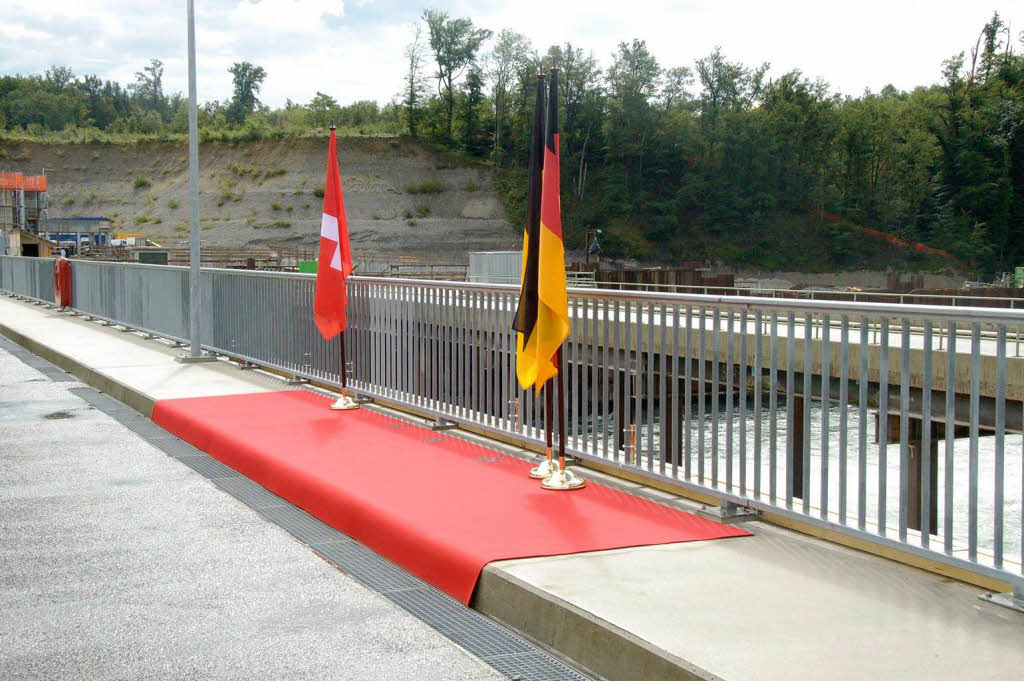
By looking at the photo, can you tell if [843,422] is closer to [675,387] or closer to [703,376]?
[703,376]

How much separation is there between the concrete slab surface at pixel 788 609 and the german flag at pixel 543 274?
1869mm

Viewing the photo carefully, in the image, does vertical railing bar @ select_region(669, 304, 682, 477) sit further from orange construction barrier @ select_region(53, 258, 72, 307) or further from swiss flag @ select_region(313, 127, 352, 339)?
orange construction barrier @ select_region(53, 258, 72, 307)

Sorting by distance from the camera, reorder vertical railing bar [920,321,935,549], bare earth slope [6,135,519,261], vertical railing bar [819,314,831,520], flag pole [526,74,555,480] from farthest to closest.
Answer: bare earth slope [6,135,519,261] → flag pole [526,74,555,480] → vertical railing bar [819,314,831,520] → vertical railing bar [920,321,935,549]

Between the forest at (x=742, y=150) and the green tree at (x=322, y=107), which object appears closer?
the forest at (x=742, y=150)

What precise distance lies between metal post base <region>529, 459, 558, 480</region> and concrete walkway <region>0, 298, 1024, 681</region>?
1689mm

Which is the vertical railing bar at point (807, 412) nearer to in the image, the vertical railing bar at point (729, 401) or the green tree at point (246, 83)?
the vertical railing bar at point (729, 401)

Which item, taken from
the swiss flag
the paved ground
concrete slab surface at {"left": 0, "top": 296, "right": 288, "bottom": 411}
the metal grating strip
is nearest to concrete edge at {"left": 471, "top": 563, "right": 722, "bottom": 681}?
the paved ground

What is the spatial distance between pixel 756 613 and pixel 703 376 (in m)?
2.10

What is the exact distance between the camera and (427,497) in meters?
7.07

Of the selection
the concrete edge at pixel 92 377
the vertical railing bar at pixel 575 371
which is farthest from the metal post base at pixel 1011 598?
the concrete edge at pixel 92 377

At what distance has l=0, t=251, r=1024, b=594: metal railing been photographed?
16.9ft

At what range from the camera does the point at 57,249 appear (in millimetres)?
63625

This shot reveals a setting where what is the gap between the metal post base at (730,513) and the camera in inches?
249

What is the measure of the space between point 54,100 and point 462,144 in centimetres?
10294
